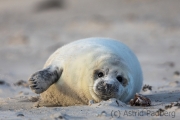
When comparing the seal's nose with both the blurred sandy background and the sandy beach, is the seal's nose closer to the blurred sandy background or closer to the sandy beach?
the sandy beach

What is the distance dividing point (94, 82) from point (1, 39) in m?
11.7

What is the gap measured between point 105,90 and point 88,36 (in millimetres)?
10623

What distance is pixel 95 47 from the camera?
5.38 meters

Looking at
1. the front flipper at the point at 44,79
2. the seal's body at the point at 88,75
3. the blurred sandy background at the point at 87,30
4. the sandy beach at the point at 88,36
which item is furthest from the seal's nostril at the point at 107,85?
the blurred sandy background at the point at 87,30

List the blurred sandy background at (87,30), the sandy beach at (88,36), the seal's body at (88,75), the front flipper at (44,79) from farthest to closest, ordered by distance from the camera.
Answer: the blurred sandy background at (87,30), the front flipper at (44,79), the seal's body at (88,75), the sandy beach at (88,36)

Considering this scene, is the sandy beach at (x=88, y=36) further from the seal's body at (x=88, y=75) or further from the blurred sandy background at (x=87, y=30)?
the seal's body at (x=88, y=75)

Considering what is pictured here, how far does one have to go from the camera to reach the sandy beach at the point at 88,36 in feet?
13.8

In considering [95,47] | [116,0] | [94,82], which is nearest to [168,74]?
[95,47]

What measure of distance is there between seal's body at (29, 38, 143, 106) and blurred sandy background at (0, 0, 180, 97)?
1.08 m

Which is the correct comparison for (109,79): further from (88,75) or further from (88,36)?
(88,36)

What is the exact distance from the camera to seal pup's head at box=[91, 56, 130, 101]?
15.0ft

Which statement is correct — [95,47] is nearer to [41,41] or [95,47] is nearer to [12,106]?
[12,106]

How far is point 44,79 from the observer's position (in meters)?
5.10

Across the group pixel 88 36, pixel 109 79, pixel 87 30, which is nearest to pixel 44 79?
pixel 109 79
